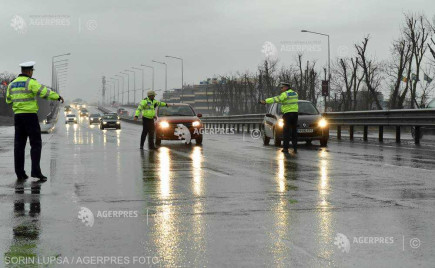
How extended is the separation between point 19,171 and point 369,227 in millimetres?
6561

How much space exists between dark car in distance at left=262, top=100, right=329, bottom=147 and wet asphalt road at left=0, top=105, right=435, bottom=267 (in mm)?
8326

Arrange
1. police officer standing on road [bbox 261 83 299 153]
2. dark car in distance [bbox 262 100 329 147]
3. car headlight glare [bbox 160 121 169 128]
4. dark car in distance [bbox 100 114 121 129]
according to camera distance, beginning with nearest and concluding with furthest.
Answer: police officer standing on road [bbox 261 83 299 153] → dark car in distance [bbox 262 100 329 147] → car headlight glare [bbox 160 121 169 128] → dark car in distance [bbox 100 114 121 129]

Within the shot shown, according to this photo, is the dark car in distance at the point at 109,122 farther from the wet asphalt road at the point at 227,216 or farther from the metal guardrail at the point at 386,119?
the wet asphalt road at the point at 227,216

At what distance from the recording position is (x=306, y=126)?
854 inches

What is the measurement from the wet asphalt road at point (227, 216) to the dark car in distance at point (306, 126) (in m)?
8.33

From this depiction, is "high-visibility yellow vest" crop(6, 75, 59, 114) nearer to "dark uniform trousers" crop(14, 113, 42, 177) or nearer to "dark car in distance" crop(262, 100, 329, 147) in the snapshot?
"dark uniform trousers" crop(14, 113, 42, 177)

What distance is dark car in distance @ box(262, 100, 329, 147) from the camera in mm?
21594

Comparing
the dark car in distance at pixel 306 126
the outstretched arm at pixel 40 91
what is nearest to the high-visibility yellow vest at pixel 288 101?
the dark car in distance at pixel 306 126

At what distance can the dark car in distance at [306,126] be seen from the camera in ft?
70.8

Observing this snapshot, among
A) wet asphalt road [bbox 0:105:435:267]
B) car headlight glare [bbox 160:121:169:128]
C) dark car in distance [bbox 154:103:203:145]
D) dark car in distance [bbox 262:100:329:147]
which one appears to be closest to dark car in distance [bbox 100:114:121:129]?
dark car in distance [bbox 154:103:203:145]

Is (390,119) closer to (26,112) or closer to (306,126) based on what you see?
(306,126)

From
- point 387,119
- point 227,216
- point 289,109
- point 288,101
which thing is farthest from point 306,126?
point 227,216

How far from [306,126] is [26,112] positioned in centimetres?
1199

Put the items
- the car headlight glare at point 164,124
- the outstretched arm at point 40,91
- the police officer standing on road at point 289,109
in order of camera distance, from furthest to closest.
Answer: the car headlight glare at point 164,124
the police officer standing on road at point 289,109
the outstretched arm at point 40,91
